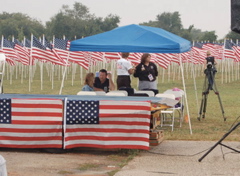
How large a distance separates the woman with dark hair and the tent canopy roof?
2.99 ft

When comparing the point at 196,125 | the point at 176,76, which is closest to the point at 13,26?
the point at 176,76

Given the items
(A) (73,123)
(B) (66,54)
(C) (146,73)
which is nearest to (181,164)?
(A) (73,123)

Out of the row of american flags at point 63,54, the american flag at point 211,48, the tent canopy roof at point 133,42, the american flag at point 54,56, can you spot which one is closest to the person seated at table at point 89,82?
the tent canopy roof at point 133,42

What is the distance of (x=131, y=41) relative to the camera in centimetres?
1517

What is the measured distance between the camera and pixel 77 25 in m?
124

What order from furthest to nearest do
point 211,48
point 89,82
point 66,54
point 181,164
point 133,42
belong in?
point 211,48 → point 66,54 → point 89,82 → point 133,42 → point 181,164

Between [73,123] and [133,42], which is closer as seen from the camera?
[73,123]

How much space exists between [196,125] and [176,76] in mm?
36659

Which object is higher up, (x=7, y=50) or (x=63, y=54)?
(x=7, y=50)

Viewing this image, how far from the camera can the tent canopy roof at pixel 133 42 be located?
1449cm

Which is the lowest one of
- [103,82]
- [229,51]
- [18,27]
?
[103,82]

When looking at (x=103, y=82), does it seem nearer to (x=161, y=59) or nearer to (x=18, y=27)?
(x=161, y=59)

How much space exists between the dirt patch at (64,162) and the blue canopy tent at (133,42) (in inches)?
145

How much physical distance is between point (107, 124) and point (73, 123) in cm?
59
